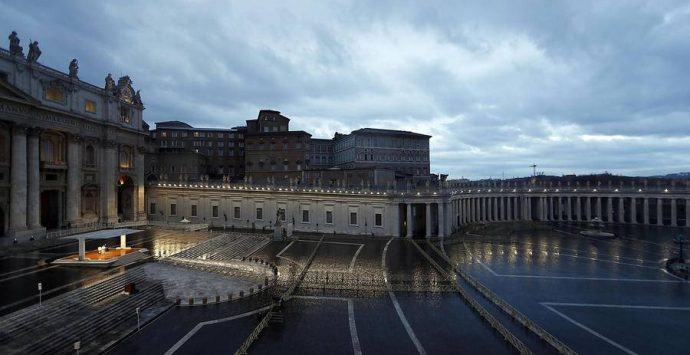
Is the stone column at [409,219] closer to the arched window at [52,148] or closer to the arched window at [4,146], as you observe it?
the arched window at [52,148]

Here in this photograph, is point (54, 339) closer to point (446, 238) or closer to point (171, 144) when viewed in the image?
point (446, 238)

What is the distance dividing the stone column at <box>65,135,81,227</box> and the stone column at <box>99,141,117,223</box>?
15.4ft

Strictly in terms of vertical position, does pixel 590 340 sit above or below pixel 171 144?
below

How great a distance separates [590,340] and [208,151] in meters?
93.4

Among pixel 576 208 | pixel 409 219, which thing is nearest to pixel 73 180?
pixel 409 219

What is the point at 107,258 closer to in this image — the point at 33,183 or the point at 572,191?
the point at 33,183

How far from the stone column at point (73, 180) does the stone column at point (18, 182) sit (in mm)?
7902

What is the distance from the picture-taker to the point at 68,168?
51031 millimetres

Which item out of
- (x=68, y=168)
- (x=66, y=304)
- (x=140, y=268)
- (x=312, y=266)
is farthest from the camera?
(x=68, y=168)

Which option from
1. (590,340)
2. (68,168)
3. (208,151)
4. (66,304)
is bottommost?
(590,340)

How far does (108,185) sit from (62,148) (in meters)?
8.37

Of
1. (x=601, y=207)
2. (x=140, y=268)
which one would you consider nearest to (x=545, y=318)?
(x=140, y=268)

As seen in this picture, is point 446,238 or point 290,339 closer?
point 290,339

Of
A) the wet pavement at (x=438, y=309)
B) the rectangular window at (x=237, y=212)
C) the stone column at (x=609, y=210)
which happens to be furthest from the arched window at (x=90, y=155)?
the stone column at (x=609, y=210)
